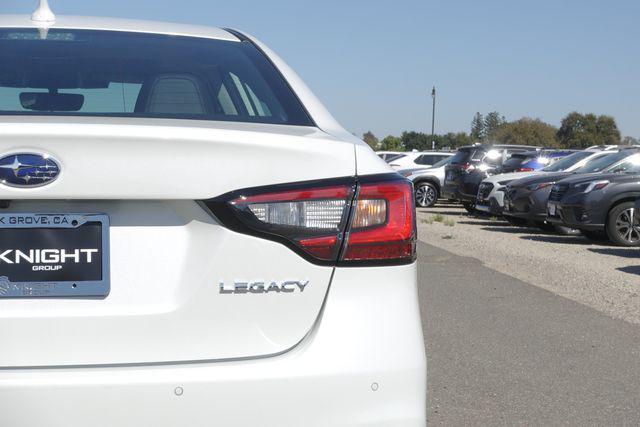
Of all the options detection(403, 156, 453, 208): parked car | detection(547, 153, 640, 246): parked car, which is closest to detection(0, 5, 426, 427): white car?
detection(547, 153, 640, 246): parked car

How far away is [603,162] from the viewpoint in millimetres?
16594

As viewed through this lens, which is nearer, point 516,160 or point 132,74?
point 132,74

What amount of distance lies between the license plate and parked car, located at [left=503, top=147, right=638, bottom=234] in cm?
1431

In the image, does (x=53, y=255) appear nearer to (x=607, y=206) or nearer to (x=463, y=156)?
(x=607, y=206)

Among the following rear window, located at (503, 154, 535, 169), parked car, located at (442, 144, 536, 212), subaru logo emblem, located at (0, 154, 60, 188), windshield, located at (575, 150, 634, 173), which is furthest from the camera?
parked car, located at (442, 144, 536, 212)

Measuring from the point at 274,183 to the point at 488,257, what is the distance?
10770mm

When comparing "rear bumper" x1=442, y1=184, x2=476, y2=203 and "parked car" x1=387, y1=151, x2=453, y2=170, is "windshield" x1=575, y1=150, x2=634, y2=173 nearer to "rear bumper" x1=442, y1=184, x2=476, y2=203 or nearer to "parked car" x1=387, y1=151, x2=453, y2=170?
"rear bumper" x1=442, y1=184, x2=476, y2=203

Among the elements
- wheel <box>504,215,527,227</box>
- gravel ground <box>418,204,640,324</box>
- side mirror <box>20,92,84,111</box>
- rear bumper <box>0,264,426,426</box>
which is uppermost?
side mirror <box>20,92,84,111</box>

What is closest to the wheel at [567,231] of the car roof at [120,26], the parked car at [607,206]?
the parked car at [607,206]

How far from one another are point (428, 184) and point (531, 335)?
2054cm

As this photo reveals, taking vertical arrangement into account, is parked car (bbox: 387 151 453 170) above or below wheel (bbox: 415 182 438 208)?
above

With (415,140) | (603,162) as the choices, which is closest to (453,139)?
(415,140)

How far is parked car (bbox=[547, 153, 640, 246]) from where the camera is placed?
46.8 ft

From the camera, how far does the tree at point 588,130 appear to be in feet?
299
